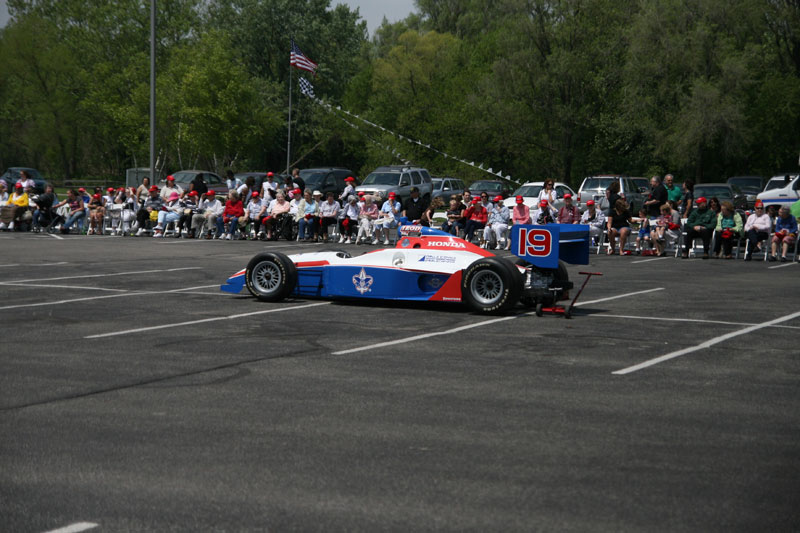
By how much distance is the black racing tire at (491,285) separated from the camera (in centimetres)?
1294

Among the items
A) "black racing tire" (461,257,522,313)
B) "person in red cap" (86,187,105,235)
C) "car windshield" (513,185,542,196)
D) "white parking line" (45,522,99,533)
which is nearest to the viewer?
"white parking line" (45,522,99,533)

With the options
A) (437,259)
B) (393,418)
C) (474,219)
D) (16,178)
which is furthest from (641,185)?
(393,418)

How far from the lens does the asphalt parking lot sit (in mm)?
5121

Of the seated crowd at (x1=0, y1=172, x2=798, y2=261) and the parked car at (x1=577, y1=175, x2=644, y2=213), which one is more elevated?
the parked car at (x1=577, y1=175, x2=644, y2=213)

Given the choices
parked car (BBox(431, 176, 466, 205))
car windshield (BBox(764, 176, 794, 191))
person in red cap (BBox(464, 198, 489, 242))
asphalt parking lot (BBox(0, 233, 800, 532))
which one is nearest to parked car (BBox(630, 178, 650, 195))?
car windshield (BBox(764, 176, 794, 191))

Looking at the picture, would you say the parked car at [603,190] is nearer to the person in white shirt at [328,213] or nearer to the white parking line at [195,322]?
the person in white shirt at [328,213]

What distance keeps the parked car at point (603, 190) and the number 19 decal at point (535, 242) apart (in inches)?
969

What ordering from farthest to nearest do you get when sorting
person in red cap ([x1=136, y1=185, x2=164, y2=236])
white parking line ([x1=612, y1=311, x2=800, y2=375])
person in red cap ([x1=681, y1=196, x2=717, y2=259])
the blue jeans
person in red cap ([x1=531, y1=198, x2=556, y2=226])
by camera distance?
the blue jeans, person in red cap ([x1=136, y1=185, x2=164, y2=236]), person in red cap ([x1=531, y1=198, x2=556, y2=226]), person in red cap ([x1=681, y1=196, x2=717, y2=259]), white parking line ([x1=612, y1=311, x2=800, y2=375])

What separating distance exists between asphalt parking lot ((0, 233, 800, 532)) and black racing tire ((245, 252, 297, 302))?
1.39 feet

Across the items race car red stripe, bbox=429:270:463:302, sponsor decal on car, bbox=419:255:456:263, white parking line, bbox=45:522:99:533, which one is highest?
sponsor decal on car, bbox=419:255:456:263

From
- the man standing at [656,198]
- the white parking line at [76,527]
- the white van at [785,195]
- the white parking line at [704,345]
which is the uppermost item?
the white van at [785,195]

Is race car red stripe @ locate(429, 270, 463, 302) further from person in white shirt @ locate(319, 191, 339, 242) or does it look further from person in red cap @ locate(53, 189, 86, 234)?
person in red cap @ locate(53, 189, 86, 234)

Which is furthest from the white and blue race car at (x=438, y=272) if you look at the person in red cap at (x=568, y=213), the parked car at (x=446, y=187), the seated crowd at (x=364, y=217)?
→ the parked car at (x=446, y=187)

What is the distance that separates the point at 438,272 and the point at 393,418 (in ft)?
21.6
